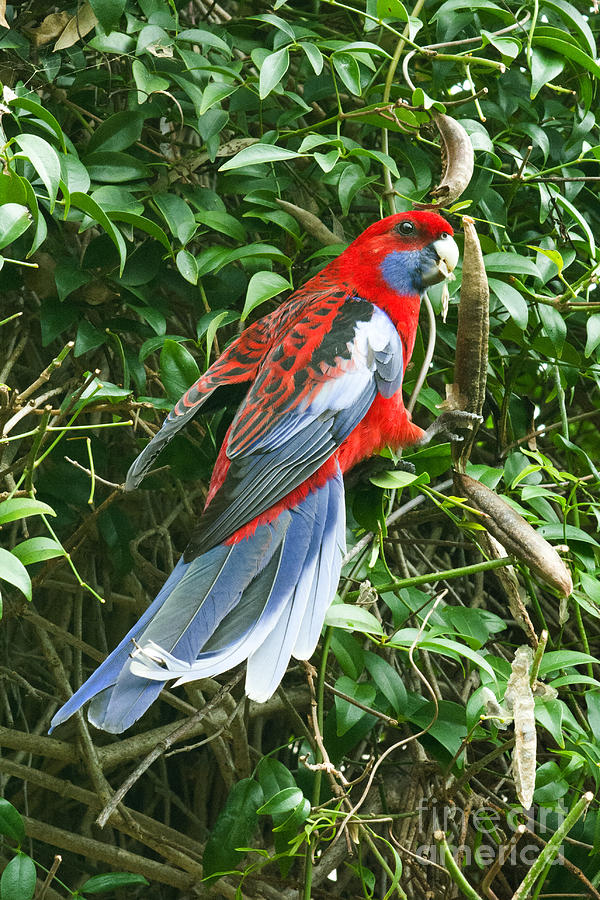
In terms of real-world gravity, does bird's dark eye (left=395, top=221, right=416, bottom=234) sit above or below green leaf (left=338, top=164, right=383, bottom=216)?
below

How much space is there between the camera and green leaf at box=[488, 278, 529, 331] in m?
1.42

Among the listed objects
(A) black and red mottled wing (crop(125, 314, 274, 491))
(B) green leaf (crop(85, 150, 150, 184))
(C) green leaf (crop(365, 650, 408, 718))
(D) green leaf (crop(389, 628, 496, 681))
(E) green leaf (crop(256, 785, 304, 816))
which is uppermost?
(B) green leaf (crop(85, 150, 150, 184))

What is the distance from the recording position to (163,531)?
1721 mm

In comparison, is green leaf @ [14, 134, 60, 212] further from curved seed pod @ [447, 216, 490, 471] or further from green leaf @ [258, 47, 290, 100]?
curved seed pod @ [447, 216, 490, 471]

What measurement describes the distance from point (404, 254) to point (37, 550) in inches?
30.1

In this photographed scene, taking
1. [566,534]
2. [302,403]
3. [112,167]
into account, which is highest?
[112,167]

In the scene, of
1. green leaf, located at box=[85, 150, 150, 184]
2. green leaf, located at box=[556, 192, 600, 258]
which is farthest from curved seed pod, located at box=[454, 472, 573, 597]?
green leaf, located at box=[85, 150, 150, 184]

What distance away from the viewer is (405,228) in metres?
1.49

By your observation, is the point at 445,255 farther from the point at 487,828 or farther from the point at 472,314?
the point at 487,828

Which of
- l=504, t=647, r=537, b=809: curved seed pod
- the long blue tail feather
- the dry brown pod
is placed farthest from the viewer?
the dry brown pod

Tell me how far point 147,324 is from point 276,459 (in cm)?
42

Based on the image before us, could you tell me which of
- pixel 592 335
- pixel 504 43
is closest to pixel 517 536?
pixel 592 335

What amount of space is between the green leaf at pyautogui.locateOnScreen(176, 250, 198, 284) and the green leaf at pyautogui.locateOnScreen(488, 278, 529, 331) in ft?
1.53

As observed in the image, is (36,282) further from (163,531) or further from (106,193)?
(163,531)
